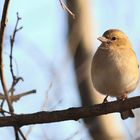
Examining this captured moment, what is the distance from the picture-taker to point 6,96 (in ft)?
11.4

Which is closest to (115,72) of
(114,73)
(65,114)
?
(114,73)

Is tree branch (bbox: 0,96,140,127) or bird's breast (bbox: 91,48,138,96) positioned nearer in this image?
tree branch (bbox: 0,96,140,127)

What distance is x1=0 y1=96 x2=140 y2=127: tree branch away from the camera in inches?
133

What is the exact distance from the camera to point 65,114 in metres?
3.46

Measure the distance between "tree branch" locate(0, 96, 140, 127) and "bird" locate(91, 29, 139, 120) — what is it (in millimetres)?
917

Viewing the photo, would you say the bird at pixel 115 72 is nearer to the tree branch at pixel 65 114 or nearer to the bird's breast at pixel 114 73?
the bird's breast at pixel 114 73

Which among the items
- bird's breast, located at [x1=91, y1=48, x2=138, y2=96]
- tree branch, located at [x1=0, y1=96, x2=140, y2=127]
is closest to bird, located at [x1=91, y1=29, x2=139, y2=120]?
bird's breast, located at [x1=91, y1=48, x2=138, y2=96]

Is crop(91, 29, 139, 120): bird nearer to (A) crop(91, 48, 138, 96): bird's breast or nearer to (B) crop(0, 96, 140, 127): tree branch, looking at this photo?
(A) crop(91, 48, 138, 96): bird's breast

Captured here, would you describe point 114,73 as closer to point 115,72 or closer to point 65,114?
point 115,72

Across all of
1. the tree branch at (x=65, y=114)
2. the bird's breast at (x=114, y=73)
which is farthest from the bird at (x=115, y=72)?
the tree branch at (x=65, y=114)

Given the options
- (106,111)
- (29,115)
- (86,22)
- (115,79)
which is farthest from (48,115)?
(86,22)

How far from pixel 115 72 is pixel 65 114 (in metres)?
1.16

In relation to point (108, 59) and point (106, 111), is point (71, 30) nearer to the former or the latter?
point (108, 59)

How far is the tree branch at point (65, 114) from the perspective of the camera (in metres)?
Result: 3.39
